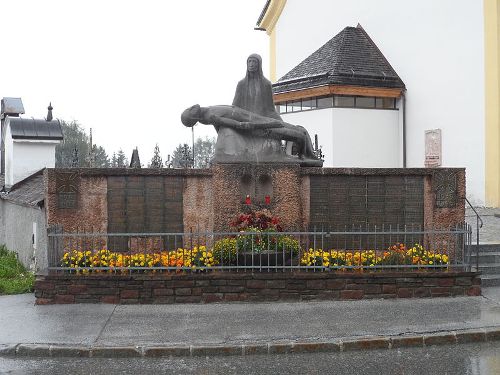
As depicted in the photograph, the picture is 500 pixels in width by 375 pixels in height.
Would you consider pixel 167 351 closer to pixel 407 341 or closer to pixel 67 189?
pixel 407 341

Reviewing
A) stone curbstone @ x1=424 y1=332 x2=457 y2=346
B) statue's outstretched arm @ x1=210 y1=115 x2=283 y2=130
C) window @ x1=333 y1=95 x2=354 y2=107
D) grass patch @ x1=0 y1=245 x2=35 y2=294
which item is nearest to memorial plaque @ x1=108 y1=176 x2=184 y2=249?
statue's outstretched arm @ x1=210 y1=115 x2=283 y2=130

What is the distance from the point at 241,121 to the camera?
12.0 metres

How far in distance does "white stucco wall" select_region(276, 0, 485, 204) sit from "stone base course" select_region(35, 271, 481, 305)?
1254cm

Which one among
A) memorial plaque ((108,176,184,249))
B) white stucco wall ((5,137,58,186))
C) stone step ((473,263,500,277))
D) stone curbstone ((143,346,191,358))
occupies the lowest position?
stone curbstone ((143,346,191,358))

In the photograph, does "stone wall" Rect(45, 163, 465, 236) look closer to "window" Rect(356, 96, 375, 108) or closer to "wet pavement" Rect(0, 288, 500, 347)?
"wet pavement" Rect(0, 288, 500, 347)

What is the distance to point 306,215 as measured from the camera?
38.5 feet

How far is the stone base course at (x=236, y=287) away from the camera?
9930mm

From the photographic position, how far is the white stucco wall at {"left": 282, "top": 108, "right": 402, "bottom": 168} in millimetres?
23781

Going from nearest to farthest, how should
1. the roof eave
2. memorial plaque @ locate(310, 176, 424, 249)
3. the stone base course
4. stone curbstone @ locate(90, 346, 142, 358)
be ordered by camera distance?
stone curbstone @ locate(90, 346, 142, 358) → the stone base course → memorial plaque @ locate(310, 176, 424, 249) → the roof eave

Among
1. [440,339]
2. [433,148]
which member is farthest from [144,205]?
[433,148]

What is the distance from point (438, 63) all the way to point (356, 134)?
3.77 m

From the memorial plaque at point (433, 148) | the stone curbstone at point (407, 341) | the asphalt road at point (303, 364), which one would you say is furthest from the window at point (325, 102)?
the asphalt road at point (303, 364)

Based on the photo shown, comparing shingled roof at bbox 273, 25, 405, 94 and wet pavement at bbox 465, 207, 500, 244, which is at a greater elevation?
shingled roof at bbox 273, 25, 405, 94

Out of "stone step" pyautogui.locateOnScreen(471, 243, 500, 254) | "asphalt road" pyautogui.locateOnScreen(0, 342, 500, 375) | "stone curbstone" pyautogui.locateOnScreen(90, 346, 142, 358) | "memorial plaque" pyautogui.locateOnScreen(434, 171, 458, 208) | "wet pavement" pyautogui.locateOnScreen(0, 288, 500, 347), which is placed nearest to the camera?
"asphalt road" pyautogui.locateOnScreen(0, 342, 500, 375)
